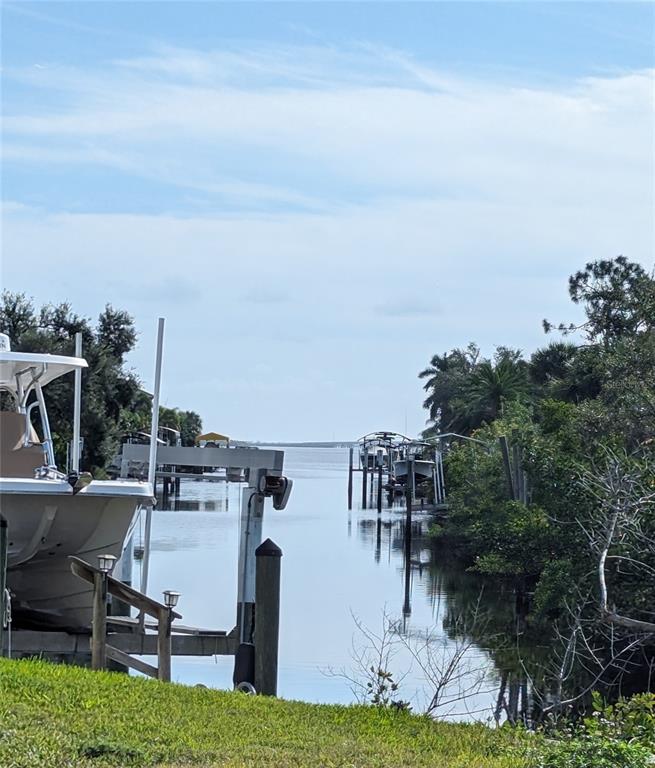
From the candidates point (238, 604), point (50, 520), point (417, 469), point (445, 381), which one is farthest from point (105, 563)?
point (445, 381)

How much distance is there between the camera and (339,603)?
31.0 meters

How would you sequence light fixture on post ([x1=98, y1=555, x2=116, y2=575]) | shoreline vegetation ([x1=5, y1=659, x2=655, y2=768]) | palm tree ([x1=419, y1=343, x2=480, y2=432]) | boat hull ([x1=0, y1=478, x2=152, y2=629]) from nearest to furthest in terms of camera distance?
shoreline vegetation ([x1=5, y1=659, x2=655, y2=768]), light fixture on post ([x1=98, y1=555, x2=116, y2=575]), boat hull ([x1=0, y1=478, x2=152, y2=629]), palm tree ([x1=419, y1=343, x2=480, y2=432])

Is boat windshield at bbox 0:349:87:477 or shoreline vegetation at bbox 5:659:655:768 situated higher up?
boat windshield at bbox 0:349:87:477

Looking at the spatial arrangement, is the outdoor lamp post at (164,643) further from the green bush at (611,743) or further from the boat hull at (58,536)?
the green bush at (611,743)

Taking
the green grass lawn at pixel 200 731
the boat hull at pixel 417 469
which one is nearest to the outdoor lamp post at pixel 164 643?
the green grass lawn at pixel 200 731

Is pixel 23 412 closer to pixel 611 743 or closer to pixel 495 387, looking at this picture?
pixel 611 743

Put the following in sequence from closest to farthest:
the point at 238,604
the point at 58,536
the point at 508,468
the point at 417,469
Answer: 1. the point at 58,536
2. the point at 238,604
3. the point at 508,468
4. the point at 417,469

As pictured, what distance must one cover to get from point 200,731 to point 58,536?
23.7 feet

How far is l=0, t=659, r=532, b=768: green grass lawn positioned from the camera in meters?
7.42

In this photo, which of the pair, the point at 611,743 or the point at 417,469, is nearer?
the point at 611,743

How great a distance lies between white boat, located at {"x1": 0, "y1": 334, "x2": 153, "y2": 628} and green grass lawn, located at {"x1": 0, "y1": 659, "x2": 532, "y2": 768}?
178 inches

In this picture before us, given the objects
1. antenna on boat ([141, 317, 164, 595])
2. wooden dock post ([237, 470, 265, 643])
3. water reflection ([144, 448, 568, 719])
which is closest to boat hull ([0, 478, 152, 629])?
antenna on boat ([141, 317, 164, 595])

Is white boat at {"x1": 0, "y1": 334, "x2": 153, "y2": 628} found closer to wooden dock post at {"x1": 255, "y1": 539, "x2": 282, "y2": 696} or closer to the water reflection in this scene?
wooden dock post at {"x1": 255, "y1": 539, "x2": 282, "y2": 696}

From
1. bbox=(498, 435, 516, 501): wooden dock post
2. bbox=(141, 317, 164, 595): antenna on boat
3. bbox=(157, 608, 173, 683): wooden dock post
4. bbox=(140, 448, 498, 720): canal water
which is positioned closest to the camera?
bbox=(157, 608, 173, 683): wooden dock post
